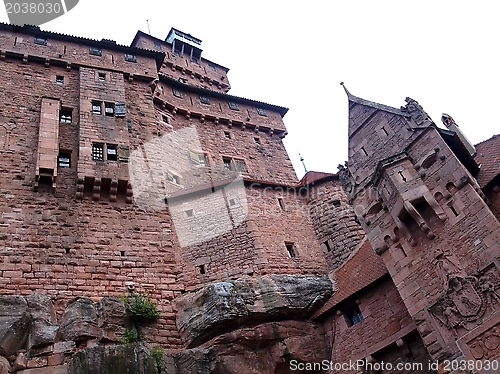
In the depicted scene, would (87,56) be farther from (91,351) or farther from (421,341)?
(421,341)

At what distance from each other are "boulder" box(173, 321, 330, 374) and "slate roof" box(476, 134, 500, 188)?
7486mm

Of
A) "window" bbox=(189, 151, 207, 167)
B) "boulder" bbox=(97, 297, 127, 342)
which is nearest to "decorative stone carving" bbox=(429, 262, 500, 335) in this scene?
"boulder" bbox=(97, 297, 127, 342)

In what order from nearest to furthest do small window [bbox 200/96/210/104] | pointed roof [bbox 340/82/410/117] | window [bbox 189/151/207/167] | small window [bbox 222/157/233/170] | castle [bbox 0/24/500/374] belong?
castle [bbox 0/24/500/374], pointed roof [bbox 340/82/410/117], window [bbox 189/151/207/167], small window [bbox 222/157/233/170], small window [bbox 200/96/210/104]

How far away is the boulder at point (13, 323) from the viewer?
11.5 m

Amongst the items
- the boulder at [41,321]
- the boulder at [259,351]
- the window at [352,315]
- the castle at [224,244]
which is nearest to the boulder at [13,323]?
the castle at [224,244]

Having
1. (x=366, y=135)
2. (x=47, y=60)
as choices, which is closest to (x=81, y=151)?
(x=47, y=60)

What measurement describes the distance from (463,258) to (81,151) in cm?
1410

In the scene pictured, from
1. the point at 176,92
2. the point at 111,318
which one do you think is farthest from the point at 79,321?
the point at 176,92

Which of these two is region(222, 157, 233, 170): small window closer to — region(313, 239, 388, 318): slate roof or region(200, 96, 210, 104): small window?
region(200, 96, 210, 104): small window

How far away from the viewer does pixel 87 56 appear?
22359 mm

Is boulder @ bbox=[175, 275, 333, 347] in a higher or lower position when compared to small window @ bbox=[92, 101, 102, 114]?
lower

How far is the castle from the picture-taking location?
1209 cm

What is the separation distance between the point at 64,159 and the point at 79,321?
24.2ft

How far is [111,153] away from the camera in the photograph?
17766 mm
